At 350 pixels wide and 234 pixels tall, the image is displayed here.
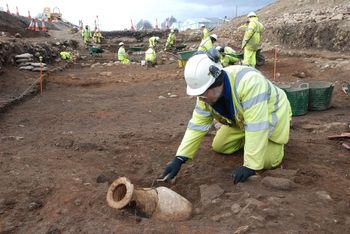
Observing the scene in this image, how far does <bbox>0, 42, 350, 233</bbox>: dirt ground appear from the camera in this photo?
3031mm

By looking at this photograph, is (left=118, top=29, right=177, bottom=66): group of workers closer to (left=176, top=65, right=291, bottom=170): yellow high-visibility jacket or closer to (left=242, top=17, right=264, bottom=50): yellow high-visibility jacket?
(left=242, top=17, right=264, bottom=50): yellow high-visibility jacket

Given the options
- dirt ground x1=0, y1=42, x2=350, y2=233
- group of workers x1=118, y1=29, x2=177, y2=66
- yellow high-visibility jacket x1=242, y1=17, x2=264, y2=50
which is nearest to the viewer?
dirt ground x1=0, y1=42, x2=350, y2=233

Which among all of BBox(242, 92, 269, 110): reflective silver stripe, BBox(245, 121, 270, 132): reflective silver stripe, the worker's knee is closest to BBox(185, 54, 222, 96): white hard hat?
BBox(242, 92, 269, 110): reflective silver stripe

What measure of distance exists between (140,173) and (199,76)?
1.50 meters

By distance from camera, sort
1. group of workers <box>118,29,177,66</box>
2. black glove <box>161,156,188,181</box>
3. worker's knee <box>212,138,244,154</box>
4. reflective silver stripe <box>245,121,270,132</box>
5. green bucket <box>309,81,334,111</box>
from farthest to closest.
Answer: group of workers <box>118,29,177,66</box> → green bucket <box>309,81,334,111</box> → worker's knee <box>212,138,244,154</box> → black glove <box>161,156,188,181</box> → reflective silver stripe <box>245,121,270,132</box>

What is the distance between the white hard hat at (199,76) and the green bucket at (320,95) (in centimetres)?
404

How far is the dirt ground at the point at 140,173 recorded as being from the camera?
9.95ft

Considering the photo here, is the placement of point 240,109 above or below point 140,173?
above

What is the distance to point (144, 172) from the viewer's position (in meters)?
4.34

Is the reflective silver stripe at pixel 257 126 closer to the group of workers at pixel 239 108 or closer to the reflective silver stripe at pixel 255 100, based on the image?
the group of workers at pixel 239 108

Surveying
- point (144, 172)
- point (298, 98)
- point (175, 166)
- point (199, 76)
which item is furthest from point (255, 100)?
point (298, 98)

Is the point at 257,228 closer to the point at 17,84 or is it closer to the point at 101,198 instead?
the point at 101,198

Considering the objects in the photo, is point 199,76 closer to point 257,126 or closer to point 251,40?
point 257,126

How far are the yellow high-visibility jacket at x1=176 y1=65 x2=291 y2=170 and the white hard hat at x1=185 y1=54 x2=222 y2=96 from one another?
22cm
